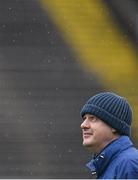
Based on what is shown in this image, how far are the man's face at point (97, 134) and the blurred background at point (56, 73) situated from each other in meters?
1.88

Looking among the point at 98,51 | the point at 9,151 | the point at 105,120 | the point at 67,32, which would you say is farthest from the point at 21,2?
the point at 105,120

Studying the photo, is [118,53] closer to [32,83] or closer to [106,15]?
[106,15]

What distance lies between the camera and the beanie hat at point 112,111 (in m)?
2.47

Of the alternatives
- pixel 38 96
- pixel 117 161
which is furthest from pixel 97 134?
pixel 38 96

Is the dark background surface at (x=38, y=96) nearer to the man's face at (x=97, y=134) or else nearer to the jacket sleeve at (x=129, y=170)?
the man's face at (x=97, y=134)

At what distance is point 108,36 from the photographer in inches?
175

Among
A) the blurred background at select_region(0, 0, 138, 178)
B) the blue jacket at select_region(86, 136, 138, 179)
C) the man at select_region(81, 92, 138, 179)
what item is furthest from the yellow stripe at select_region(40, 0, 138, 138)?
the blue jacket at select_region(86, 136, 138, 179)

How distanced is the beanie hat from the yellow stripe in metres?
1.89

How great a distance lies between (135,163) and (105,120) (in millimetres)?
261

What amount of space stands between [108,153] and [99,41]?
2150 millimetres

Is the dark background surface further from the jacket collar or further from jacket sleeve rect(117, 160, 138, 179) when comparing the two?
jacket sleeve rect(117, 160, 138, 179)

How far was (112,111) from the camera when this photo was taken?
250 centimetres

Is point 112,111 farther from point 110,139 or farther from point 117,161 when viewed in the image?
point 117,161

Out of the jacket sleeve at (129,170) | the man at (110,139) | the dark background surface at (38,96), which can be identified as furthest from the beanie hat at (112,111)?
the dark background surface at (38,96)
